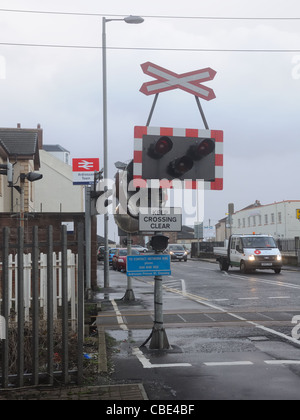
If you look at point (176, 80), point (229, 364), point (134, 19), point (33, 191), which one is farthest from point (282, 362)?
point (33, 191)

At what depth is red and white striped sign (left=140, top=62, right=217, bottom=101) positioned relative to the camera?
7.86m

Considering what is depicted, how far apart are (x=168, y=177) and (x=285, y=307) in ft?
22.4

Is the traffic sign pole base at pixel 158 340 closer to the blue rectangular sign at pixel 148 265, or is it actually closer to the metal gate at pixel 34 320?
the blue rectangular sign at pixel 148 265

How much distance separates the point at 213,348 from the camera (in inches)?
315

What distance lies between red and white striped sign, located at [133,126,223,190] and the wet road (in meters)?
2.52

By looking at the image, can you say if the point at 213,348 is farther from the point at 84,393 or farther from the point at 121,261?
the point at 121,261

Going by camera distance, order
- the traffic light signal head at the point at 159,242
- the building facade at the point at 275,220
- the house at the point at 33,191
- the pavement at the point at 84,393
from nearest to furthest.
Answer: the pavement at the point at 84,393
the traffic light signal head at the point at 159,242
the house at the point at 33,191
the building facade at the point at 275,220

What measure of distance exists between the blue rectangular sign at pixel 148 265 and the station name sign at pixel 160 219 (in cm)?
42

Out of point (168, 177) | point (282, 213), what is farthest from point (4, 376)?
point (282, 213)

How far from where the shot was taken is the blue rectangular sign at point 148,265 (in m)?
7.67

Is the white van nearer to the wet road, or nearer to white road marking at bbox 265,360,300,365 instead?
the wet road

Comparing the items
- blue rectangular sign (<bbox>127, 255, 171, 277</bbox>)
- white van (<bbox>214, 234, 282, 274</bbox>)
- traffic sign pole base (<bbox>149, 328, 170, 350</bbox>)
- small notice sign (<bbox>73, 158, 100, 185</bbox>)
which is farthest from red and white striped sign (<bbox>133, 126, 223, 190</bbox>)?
white van (<bbox>214, 234, 282, 274</bbox>)

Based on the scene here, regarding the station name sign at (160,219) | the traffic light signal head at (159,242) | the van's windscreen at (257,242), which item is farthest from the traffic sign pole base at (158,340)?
the van's windscreen at (257,242)
